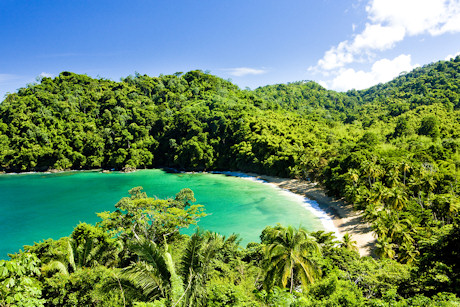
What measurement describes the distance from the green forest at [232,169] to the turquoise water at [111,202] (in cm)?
554

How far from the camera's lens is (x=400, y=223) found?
21.0m

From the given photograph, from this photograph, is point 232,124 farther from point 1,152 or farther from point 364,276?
point 1,152

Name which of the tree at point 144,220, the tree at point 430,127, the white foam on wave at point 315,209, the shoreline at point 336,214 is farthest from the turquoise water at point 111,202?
the tree at point 430,127

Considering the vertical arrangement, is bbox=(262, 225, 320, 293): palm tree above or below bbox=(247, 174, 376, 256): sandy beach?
above

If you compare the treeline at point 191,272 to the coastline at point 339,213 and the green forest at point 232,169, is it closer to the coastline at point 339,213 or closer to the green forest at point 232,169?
the green forest at point 232,169

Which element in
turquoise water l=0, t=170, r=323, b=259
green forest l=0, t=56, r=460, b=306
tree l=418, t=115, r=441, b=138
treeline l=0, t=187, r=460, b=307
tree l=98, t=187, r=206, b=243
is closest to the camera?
treeline l=0, t=187, r=460, b=307

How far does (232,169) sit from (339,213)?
3817cm

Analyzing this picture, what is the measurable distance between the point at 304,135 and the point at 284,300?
57653 millimetres

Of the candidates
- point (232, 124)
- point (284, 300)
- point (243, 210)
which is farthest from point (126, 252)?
point (232, 124)

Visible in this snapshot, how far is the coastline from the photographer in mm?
24014

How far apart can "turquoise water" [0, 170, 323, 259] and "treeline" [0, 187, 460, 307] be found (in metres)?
11.1

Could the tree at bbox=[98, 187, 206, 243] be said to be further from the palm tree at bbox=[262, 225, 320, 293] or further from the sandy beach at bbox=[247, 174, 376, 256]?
the sandy beach at bbox=[247, 174, 376, 256]

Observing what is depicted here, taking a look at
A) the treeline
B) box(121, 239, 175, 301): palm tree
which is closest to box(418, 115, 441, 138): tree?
the treeline

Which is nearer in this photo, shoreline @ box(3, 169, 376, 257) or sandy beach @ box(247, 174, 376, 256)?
Answer: sandy beach @ box(247, 174, 376, 256)
